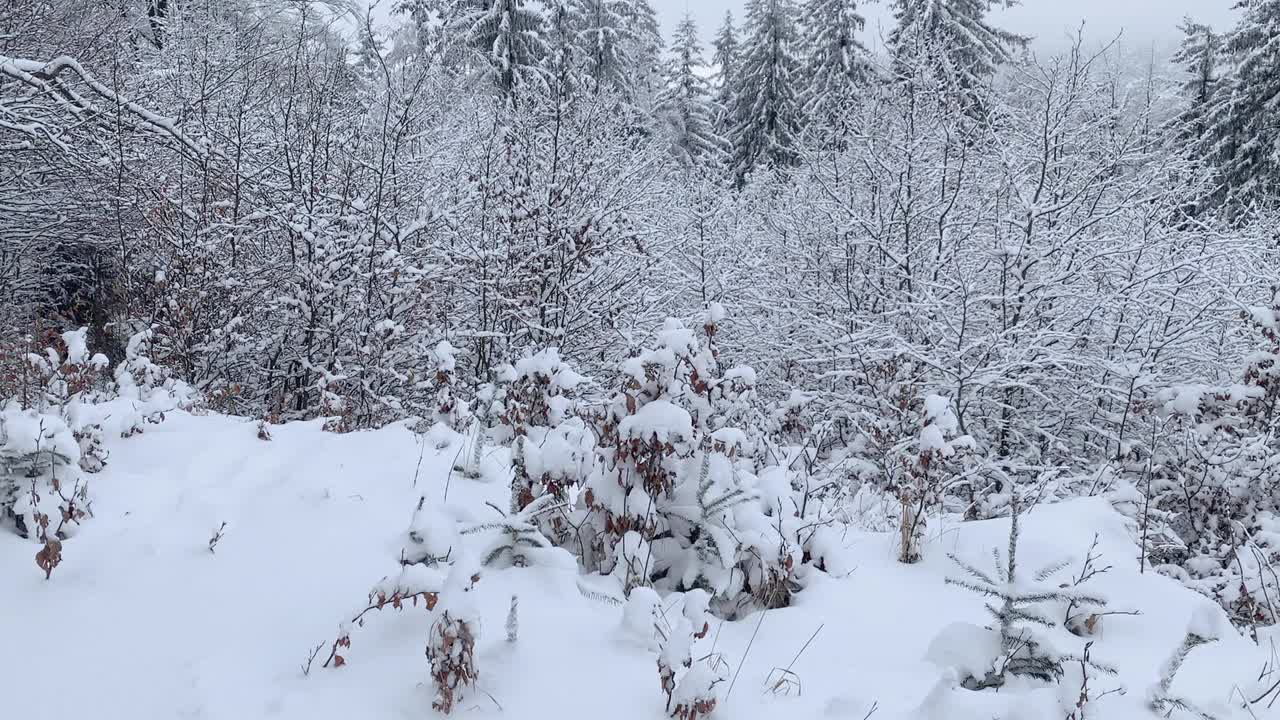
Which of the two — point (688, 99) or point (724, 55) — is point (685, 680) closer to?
point (688, 99)

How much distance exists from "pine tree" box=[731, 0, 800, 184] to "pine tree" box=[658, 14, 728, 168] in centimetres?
207

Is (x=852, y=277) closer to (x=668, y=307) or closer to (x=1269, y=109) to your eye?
(x=668, y=307)

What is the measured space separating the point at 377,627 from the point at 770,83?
2564cm

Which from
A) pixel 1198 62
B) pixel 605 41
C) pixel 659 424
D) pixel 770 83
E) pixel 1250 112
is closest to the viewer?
pixel 659 424

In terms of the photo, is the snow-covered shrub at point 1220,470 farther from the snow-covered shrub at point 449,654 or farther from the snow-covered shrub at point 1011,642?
the snow-covered shrub at point 449,654

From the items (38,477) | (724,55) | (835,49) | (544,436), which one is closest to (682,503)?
(544,436)

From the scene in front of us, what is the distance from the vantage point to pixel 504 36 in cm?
2105

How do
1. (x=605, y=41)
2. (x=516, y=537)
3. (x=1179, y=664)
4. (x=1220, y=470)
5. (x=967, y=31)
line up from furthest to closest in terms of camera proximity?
(x=605, y=41) → (x=967, y=31) → (x=1220, y=470) → (x=516, y=537) → (x=1179, y=664)

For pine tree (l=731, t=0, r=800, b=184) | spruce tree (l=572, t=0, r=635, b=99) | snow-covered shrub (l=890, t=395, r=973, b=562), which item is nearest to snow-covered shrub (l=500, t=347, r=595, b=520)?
snow-covered shrub (l=890, t=395, r=973, b=562)

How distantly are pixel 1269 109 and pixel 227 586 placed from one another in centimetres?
2631

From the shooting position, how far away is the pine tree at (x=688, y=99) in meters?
27.9

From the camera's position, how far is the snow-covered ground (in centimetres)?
219

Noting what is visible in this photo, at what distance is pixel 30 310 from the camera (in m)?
9.46

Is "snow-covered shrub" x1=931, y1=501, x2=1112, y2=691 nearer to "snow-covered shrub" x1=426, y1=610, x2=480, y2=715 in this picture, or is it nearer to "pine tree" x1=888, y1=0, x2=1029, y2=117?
"snow-covered shrub" x1=426, y1=610, x2=480, y2=715
